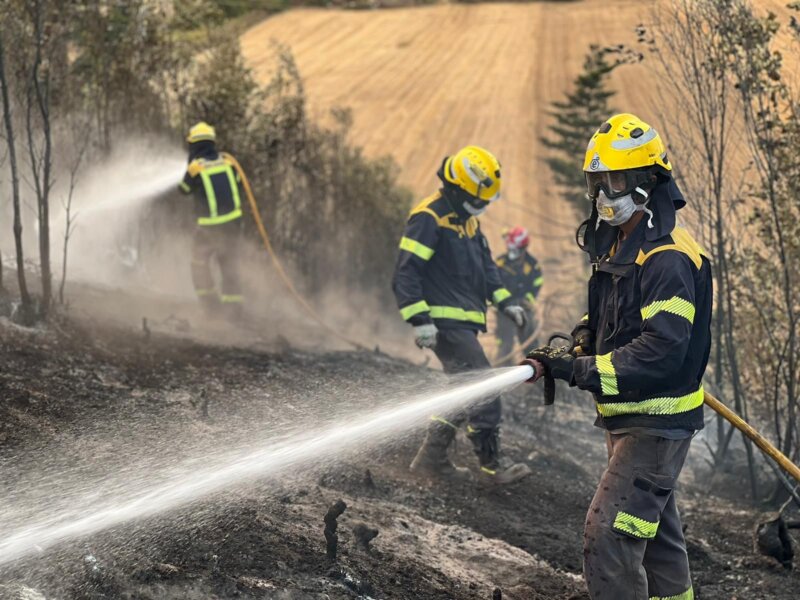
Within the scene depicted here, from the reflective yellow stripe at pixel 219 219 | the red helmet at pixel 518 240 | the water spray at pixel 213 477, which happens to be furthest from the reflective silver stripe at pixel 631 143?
the red helmet at pixel 518 240

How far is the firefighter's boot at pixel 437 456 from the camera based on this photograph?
273 inches

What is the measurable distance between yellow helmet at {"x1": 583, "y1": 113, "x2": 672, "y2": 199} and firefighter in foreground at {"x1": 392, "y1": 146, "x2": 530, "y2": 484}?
8.40 feet

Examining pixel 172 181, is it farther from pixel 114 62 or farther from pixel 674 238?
pixel 674 238

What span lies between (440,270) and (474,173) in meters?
0.68

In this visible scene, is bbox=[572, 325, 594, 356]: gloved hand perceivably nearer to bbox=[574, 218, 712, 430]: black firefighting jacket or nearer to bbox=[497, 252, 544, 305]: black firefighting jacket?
bbox=[574, 218, 712, 430]: black firefighting jacket

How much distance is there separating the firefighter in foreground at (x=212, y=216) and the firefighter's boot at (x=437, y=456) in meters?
4.72

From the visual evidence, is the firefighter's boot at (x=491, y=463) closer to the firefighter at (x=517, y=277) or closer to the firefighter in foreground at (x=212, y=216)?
the firefighter in foreground at (x=212, y=216)

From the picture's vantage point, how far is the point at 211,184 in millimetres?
10734

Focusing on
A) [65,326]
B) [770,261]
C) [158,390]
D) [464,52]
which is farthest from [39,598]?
[464,52]

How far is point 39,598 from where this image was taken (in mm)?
4152

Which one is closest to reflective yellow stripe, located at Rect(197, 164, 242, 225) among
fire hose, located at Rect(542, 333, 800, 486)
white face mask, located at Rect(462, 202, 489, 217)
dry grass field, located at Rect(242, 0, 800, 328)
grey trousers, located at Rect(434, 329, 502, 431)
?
white face mask, located at Rect(462, 202, 489, 217)

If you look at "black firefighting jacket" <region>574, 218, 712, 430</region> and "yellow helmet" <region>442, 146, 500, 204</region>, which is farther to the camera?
"yellow helmet" <region>442, 146, 500, 204</region>

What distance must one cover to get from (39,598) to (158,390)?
3412mm

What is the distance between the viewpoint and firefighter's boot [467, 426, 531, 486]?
699 cm
